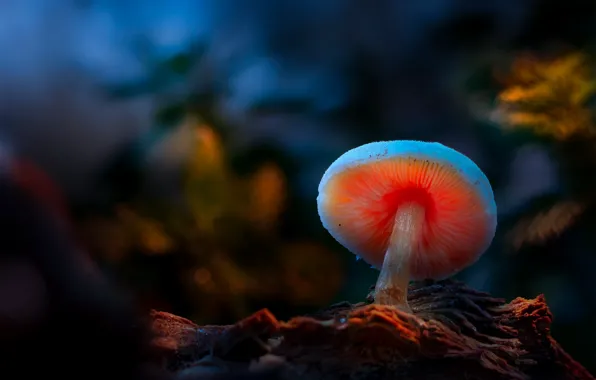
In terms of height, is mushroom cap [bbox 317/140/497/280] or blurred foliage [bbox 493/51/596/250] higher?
blurred foliage [bbox 493/51/596/250]

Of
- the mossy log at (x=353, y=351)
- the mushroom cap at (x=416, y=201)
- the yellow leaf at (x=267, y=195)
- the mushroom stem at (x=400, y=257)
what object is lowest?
the mossy log at (x=353, y=351)

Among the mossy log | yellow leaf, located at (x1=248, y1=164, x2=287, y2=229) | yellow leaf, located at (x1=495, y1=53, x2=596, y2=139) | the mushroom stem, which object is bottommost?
the mossy log

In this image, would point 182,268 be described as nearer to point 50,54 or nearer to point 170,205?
point 170,205

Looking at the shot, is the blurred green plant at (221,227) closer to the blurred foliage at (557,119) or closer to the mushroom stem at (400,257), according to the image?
the mushroom stem at (400,257)

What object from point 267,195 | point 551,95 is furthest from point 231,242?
point 551,95

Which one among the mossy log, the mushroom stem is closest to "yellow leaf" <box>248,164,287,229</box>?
the mushroom stem

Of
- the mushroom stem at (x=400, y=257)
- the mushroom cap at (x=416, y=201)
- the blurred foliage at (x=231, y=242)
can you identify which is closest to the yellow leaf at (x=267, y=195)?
the blurred foliage at (x=231, y=242)

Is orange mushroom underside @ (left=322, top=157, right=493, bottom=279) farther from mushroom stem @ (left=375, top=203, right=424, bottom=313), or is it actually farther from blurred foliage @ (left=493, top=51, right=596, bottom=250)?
blurred foliage @ (left=493, top=51, right=596, bottom=250)

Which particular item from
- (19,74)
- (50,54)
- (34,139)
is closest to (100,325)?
(34,139)

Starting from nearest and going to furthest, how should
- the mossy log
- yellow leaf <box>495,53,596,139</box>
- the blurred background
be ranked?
the mossy log → the blurred background → yellow leaf <box>495,53,596,139</box>
